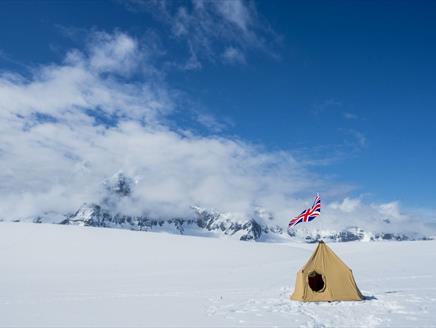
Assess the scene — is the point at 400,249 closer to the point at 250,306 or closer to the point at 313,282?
the point at 313,282

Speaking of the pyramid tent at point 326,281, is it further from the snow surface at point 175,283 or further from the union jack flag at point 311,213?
the union jack flag at point 311,213

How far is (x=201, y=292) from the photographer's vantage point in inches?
841

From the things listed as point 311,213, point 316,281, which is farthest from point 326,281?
point 311,213

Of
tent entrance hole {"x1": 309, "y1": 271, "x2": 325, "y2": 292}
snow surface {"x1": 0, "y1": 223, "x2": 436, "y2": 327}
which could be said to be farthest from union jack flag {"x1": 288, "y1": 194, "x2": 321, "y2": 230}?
snow surface {"x1": 0, "y1": 223, "x2": 436, "y2": 327}

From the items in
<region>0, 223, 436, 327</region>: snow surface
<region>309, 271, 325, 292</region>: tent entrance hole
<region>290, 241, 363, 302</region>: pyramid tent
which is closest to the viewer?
<region>0, 223, 436, 327</region>: snow surface

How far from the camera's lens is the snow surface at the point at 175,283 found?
14.5m

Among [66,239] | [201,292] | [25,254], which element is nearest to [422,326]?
[201,292]

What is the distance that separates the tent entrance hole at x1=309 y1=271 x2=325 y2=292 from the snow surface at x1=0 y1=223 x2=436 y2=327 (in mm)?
1624

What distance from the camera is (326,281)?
1812 cm

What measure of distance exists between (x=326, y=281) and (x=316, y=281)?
5.09ft

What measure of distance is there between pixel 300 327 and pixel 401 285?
1233cm

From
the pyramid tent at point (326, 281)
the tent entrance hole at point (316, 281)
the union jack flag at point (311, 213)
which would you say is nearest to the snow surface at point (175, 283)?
the pyramid tent at point (326, 281)

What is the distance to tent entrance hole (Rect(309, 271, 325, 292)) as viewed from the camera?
743 inches

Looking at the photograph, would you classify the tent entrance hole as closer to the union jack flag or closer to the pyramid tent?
the pyramid tent
